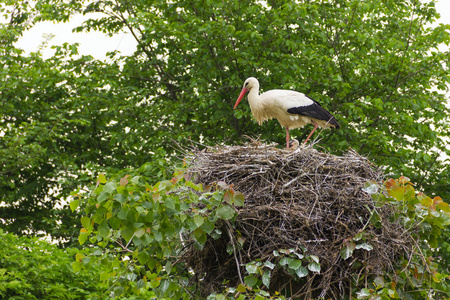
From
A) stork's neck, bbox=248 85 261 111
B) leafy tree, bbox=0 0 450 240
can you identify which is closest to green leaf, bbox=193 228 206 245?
stork's neck, bbox=248 85 261 111

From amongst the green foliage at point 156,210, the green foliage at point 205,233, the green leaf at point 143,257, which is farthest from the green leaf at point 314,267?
the green leaf at point 143,257

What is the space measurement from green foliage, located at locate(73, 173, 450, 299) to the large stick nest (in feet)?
0.22

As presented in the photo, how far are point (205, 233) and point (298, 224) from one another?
0.69 m

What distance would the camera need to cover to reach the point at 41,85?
12.2 m

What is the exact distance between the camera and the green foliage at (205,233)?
393 cm

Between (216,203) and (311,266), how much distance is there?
2.56ft

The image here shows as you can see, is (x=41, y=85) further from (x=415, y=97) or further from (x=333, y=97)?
(x=415, y=97)

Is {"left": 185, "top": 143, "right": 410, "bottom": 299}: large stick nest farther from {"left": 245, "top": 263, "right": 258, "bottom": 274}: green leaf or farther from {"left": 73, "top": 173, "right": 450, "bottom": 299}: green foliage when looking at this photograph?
{"left": 245, "top": 263, "right": 258, "bottom": 274}: green leaf

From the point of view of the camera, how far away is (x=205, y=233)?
4.09 m

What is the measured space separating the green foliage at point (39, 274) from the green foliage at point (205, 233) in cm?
239

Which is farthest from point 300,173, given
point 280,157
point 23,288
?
point 23,288

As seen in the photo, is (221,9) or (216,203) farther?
(221,9)

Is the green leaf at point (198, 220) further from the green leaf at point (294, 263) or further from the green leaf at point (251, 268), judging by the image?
the green leaf at point (294, 263)

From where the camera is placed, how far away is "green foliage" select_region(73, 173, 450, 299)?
3.93m
